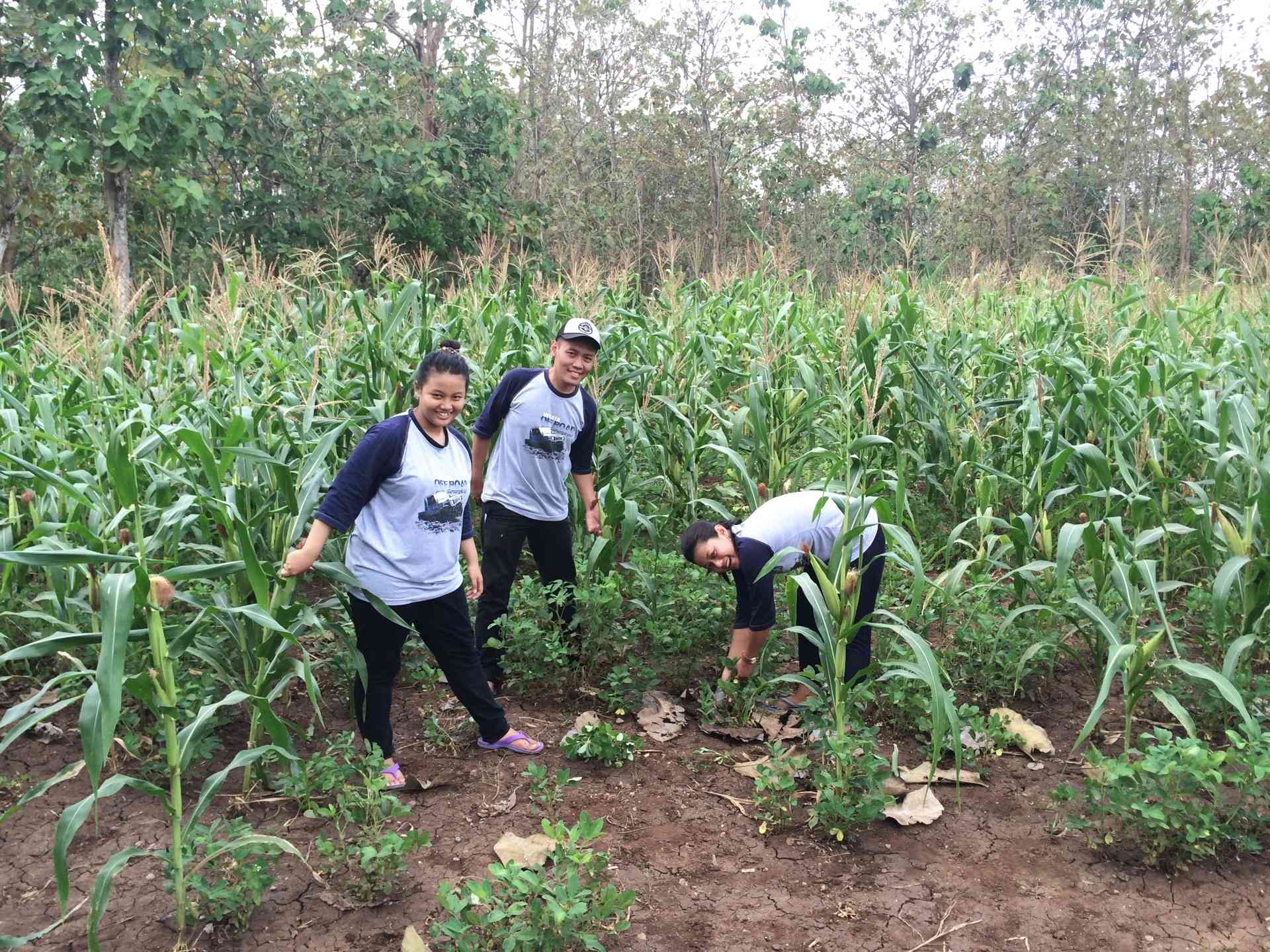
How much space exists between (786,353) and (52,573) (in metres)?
3.89

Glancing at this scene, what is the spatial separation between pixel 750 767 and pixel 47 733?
2.64m

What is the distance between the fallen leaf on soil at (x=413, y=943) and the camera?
236 centimetres

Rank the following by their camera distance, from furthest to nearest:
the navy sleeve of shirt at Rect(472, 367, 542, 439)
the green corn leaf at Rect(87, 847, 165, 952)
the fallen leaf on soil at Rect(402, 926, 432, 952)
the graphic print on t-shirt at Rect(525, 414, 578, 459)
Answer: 1. the navy sleeve of shirt at Rect(472, 367, 542, 439)
2. the graphic print on t-shirt at Rect(525, 414, 578, 459)
3. the fallen leaf on soil at Rect(402, 926, 432, 952)
4. the green corn leaf at Rect(87, 847, 165, 952)

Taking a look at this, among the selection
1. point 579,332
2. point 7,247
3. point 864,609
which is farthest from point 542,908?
point 7,247

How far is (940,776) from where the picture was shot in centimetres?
325

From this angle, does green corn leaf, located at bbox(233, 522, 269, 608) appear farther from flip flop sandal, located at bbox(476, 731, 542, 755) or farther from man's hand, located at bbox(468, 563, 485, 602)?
flip flop sandal, located at bbox(476, 731, 542, 755)

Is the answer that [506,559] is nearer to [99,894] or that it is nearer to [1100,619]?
[99,894]

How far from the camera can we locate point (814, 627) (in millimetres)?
3697

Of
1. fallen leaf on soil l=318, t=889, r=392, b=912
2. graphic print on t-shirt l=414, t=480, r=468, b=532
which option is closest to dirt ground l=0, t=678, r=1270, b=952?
fallen leaf on soil l=318, t=889, r=392, b=912

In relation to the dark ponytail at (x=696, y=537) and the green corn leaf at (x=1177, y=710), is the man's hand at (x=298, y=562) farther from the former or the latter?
the green corn leaf at (x=1177, y=710)

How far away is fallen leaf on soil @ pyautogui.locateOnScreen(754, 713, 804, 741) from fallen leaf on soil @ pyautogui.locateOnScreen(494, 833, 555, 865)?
1033mm

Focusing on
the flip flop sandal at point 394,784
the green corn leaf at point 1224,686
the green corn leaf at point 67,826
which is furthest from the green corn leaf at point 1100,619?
the green corn leaf at point 67,826

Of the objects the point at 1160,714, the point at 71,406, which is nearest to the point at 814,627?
the point at 1160,714

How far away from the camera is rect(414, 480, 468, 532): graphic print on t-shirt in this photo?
3.11 m
